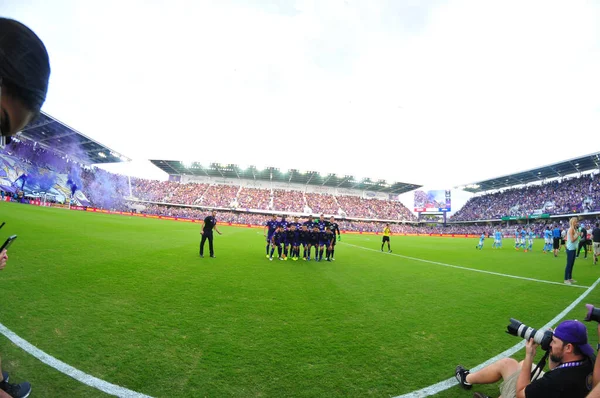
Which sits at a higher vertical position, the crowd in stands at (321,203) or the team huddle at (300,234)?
the crowd in stands at (321,203)

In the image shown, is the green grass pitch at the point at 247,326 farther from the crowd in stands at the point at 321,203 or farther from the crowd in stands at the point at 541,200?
the crowd in stands at the point at 321,203

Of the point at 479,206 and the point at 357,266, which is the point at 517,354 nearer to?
the point at 357,266

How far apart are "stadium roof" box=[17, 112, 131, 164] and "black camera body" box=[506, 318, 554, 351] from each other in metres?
43.8

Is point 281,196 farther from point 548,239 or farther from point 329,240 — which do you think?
point 329,240

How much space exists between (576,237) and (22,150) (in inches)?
2161

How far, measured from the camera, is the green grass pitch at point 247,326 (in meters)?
2.85

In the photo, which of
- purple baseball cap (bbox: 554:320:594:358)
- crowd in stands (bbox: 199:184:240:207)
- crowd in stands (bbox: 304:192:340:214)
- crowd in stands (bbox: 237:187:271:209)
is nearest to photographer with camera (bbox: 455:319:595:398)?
purple baseball cap (bbox: 554:320:594:358)

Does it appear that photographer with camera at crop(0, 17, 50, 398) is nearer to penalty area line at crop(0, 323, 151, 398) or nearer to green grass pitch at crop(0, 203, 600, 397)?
penalty area line at crop(0, 323, 151, 398)

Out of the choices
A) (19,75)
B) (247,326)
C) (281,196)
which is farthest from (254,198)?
(19,75)

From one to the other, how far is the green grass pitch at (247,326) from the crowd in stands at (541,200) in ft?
157

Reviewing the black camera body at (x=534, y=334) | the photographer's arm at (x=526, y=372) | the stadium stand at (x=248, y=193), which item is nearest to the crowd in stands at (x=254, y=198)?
the stadium stand at (x=248, y=193)

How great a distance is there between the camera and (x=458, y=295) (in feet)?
21.9

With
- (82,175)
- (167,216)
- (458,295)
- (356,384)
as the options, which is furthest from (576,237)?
(82,175)

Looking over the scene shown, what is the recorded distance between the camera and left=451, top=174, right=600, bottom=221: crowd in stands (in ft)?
132
